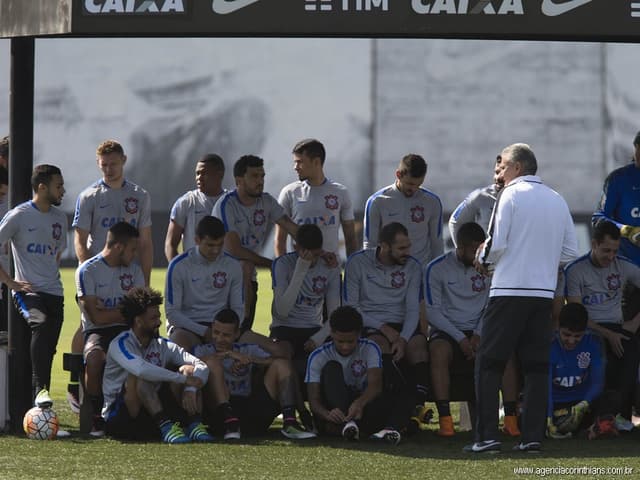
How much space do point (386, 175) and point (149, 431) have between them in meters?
27.0

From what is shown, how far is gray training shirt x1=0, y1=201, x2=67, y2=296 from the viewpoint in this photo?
27.8 ft

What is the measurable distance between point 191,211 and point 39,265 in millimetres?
1528

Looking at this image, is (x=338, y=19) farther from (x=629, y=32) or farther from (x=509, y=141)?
(x=509, y=141)

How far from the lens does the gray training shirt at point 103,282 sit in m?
8.48

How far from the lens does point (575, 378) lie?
861 centimetres

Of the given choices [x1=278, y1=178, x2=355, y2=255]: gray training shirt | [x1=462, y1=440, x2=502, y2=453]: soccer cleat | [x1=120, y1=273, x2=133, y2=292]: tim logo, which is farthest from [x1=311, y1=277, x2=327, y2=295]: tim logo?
[x1=462, y1=440, x2=502, y2=453]: soccer cleat

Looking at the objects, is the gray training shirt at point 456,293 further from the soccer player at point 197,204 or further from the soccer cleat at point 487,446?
the soccer player at point 197,204

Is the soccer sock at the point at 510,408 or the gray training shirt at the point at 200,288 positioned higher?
the gray training shirt at the point at 200,288

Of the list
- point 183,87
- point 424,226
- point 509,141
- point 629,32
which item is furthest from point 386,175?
point 629,32

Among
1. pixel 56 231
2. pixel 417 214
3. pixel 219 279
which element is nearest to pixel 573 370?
pixel 417 214

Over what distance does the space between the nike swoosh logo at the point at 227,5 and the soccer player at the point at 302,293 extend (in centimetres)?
180

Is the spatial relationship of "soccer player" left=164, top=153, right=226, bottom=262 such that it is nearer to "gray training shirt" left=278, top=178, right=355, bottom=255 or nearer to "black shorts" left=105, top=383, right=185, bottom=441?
"gray training shirt" left=278, top=178, right=355, bottom=255

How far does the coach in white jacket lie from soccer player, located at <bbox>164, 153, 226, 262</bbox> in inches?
119

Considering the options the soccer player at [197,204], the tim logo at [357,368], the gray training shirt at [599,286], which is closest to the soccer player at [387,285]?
the tim logo at [357,368]
